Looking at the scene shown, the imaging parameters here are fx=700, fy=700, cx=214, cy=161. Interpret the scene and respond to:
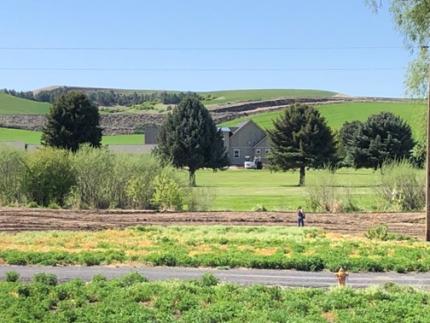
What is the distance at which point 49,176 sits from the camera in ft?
132

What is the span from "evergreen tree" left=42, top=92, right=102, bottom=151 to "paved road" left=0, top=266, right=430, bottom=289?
48336mm

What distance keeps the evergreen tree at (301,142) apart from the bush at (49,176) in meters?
34.3

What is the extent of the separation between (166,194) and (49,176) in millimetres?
6902

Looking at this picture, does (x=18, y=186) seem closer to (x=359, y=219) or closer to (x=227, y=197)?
(x=227, y=197)

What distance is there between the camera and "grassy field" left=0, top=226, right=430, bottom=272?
19844 millimetres

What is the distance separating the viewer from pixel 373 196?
42531 mm

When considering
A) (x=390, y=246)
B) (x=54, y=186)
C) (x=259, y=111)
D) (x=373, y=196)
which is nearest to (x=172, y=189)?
(x=54, y=186)

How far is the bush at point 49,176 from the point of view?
132ft

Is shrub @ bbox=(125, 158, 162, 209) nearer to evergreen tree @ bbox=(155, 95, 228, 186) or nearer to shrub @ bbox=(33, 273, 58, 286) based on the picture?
shrub @ bbox=(33, 273, 58, 286)

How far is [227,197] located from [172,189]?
42.6 feet

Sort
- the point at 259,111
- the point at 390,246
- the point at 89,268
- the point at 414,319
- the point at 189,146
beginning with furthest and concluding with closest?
the point at 259,111 → the point at 189,146 → the point at 390,246 → the point at 89,268 → the point at 414,319

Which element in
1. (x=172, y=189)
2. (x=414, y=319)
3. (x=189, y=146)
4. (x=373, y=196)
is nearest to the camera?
(x=414, y=319)

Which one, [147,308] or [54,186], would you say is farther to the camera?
[54,186]

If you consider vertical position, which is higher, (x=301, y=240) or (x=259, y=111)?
(x=259, y=111)
